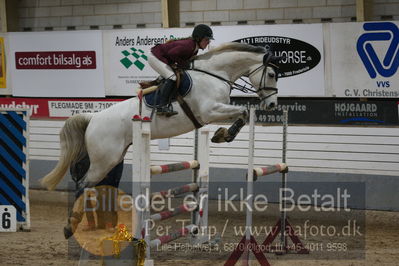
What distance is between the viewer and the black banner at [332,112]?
25.6 ft

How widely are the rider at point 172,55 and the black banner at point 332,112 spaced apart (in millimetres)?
2414

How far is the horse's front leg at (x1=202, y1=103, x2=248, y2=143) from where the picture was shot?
5719 millimetres

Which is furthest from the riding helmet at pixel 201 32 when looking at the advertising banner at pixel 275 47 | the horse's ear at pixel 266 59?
the advertising banner at pixel 275 47

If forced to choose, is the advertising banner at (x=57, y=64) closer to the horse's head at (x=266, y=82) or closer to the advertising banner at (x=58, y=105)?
the advertising banner at (x=58, y=105)

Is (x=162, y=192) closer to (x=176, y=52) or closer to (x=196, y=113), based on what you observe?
(x=196, y=113)

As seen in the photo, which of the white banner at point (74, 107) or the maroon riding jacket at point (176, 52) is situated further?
the white banner at point (74, 107)

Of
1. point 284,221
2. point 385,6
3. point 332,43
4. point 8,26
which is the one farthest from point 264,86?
point 8,26

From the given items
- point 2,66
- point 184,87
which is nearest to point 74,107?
point 2,66

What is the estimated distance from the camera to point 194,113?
5.98 metres

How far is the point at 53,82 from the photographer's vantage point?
942cm

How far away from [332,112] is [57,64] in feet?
12.7

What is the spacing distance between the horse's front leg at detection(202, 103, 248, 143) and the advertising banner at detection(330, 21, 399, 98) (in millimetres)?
2518

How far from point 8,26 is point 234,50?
5028mm

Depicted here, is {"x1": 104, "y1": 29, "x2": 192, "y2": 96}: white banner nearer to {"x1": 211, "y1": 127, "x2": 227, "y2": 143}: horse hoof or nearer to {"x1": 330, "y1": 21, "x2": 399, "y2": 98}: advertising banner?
{"x1": 330, "y1": 21, "x2": 399, "y2": 98}: advertising banner
